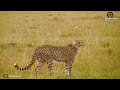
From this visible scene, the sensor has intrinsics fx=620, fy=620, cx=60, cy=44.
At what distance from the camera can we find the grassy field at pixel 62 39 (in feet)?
34.5

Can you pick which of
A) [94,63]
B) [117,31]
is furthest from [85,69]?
[117,31]

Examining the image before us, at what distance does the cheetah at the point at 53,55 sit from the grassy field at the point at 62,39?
0.20 feet

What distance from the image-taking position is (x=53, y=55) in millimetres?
10570

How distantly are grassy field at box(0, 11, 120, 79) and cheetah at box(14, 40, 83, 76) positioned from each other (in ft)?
0.20

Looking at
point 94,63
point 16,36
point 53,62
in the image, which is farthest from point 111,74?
point 16,36

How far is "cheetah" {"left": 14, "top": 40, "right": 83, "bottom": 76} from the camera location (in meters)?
10.5

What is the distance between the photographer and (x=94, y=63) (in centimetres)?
1060

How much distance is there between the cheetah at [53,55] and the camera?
10523 millimetres

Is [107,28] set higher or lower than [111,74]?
higher

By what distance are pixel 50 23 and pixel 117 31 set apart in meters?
1.15

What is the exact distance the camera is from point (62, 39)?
10570 mm

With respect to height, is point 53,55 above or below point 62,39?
below

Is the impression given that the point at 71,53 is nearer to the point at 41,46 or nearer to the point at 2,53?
the point at 41,46

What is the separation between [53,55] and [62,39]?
313 mm
